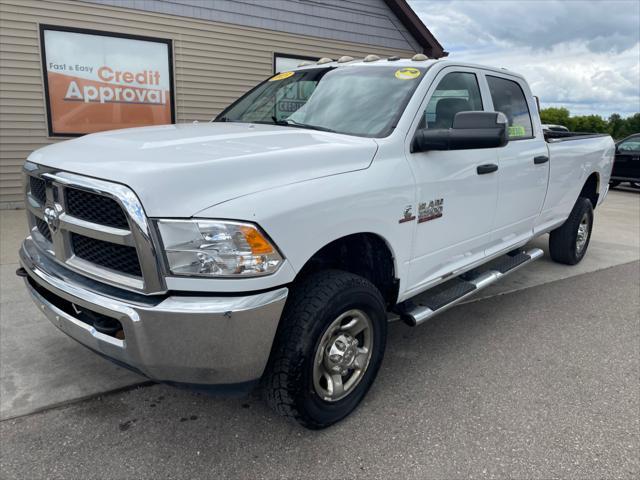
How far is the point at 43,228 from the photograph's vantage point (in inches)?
107

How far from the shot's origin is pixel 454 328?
13.1ft

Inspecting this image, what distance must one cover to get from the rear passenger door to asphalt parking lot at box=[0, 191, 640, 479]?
0.84 meters

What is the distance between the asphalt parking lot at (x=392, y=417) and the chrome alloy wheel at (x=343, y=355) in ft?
0.73

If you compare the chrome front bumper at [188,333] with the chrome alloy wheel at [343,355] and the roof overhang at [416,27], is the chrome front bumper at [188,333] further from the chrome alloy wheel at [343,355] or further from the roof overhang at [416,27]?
the roof overhang at [416,27]

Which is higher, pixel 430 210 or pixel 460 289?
pixel 430 210

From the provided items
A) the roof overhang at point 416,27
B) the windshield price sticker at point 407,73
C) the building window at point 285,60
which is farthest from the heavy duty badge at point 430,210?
the roof overhang at point 416,27

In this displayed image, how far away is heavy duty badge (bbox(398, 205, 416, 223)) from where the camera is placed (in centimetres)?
281

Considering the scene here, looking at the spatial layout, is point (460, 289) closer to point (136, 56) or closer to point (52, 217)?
point (52, 217)

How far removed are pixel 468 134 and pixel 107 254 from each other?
6.35 ft

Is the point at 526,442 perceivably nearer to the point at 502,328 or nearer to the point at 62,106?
the point at 502,328

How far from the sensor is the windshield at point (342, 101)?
3.03m

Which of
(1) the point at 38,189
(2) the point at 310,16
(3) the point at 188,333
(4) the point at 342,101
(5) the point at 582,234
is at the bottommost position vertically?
(5) the point at 582,234

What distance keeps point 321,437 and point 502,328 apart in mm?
2042

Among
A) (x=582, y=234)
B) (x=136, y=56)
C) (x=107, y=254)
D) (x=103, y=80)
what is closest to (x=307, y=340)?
(x=107, y=254)
